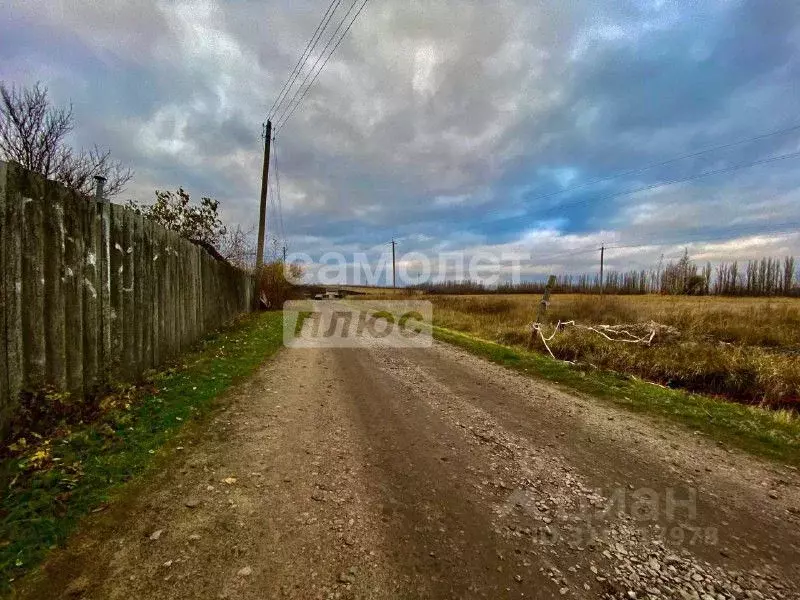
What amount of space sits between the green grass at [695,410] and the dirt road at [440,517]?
49 cm

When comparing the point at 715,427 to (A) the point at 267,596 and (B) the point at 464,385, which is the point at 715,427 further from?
(A) the point at 267,596

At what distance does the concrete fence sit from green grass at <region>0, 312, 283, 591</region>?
0.55m

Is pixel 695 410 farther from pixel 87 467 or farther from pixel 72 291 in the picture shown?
pixel 72 291

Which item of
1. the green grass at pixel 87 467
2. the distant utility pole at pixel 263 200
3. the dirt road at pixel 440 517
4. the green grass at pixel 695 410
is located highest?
the distant utility pole at pixel 263 200

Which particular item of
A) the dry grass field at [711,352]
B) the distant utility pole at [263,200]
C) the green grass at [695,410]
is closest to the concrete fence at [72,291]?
the green grass at [695,410]

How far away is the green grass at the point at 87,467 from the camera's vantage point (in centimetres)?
209

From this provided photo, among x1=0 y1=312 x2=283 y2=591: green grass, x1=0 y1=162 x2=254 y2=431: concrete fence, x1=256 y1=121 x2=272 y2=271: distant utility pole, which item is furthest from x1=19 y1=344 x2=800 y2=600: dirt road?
x1=256 y1=121 x2=272 y2=271: distant utility pole

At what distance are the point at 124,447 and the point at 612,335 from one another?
1222 centimetres

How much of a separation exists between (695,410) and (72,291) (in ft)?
25.0

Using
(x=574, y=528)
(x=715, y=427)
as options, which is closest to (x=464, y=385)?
(x=715, y=427)

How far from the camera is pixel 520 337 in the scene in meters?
11.6

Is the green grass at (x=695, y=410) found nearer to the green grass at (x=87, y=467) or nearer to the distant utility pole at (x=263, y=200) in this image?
the green grass at (x=87, y=467)

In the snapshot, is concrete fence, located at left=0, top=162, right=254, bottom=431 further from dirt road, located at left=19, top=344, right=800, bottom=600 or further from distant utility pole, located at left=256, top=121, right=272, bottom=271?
distant utility pole, located at left=256, top=121, right=272, bottom=271

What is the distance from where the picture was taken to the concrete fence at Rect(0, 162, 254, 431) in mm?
3100
